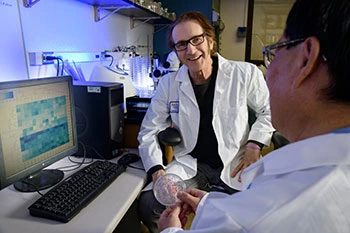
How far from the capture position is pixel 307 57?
0.54m

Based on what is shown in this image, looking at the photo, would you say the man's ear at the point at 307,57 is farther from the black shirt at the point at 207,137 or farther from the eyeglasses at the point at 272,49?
the black shirt at the point at 207,137

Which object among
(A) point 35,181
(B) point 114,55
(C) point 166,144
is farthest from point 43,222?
(B) point 114,55

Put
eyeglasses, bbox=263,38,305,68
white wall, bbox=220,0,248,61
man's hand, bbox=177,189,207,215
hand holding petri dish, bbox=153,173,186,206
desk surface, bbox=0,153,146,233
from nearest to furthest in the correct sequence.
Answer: eyeglasses, bbox=263,38,305,68 → desk surface, bbox=0,153,146,233 → man's hand, bbox=177,189,207,215 → hand holding petri dish, bbox=153,173,186,206 → white wall, bbox=220,0,248,61

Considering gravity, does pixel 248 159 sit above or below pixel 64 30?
below

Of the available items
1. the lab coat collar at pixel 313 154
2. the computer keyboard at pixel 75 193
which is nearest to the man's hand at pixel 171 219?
the computer keyboard at pixel 75 193

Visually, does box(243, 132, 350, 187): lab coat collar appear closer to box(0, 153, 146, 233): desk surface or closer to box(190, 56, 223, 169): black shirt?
box(0, 153, 146, 233): desk surface

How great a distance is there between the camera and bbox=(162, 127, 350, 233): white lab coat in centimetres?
45

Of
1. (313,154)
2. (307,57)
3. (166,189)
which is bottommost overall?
(166,189)

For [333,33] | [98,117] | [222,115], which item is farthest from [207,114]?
[333,33]

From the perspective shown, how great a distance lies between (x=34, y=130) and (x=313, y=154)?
36.7 inches

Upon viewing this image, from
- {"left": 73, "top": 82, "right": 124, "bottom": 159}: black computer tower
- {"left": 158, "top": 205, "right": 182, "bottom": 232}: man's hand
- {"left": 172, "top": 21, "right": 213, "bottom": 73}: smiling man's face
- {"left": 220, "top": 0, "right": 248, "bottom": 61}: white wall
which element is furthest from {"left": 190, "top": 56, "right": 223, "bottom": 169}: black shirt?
{"left": 220, "top": 0, "right": 248, "bottom": 61}: white wall

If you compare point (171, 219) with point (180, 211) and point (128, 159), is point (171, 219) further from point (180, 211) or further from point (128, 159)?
point (128, 159)

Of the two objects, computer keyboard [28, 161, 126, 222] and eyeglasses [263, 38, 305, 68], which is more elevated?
eyeglasses [263, 38, 305, 68]

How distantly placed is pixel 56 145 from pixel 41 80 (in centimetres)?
28
